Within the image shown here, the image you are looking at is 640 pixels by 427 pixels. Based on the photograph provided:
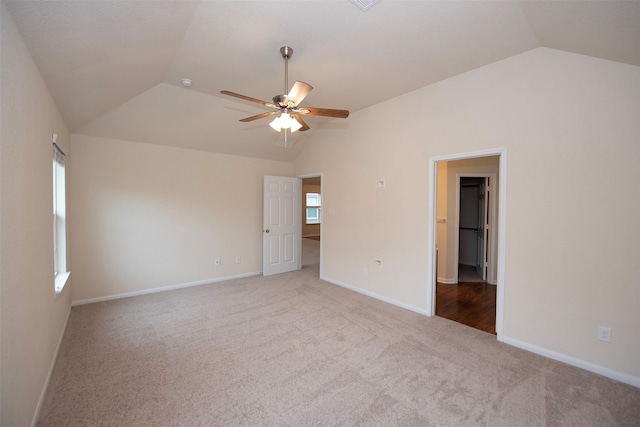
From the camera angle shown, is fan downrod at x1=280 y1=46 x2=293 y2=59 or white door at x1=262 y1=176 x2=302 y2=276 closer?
fan downrod at x1=280 y1=46 x2=293 y2=59

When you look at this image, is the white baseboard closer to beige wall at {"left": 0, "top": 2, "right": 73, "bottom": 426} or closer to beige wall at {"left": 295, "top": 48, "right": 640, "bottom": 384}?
beige wall at {"left": 295, "top": 48, "right": 640, "bottom": 384}

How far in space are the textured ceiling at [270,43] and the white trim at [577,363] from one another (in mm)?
2457

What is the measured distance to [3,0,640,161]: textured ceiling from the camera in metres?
1.66

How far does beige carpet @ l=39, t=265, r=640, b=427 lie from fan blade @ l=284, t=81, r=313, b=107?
7.53ft

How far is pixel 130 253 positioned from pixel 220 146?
2183 millimetres

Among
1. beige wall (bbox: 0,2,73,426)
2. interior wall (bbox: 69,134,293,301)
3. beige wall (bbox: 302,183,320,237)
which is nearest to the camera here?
beige wall (bbox: 0,2,73,426)

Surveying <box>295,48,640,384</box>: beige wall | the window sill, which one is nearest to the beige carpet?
<box>295,48,640,384</box>: beige wall

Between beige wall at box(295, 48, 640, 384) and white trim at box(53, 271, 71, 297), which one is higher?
beige wall at box(295, 48, 640, 384)

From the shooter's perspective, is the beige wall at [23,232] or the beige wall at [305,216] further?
the beige wall at [305,216]

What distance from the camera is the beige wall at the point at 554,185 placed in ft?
6.93

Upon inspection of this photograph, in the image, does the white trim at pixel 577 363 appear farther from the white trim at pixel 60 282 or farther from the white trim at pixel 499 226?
the white trim at pixel 60 282

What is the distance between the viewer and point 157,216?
4168mm

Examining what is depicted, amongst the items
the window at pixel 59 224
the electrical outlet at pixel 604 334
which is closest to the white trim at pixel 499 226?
the electrical outlet at pixel 604 334

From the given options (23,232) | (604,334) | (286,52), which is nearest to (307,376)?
(23,232)
